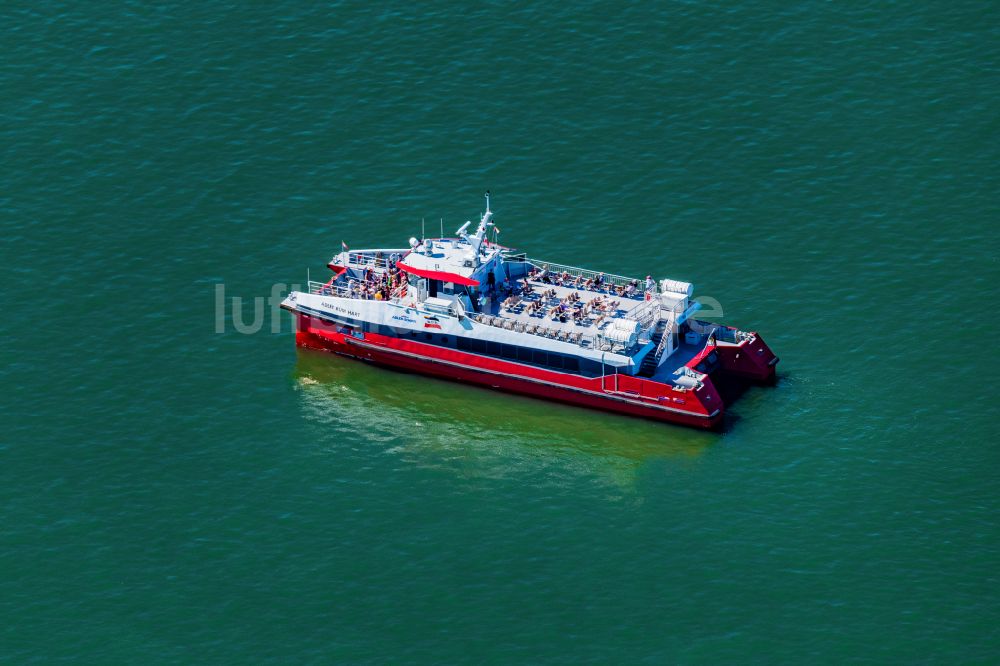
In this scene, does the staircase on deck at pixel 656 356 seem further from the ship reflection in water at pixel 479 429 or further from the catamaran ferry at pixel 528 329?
the ship reflection in water at pixel 479 429

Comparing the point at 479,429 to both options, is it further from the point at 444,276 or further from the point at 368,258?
the point at 368,258

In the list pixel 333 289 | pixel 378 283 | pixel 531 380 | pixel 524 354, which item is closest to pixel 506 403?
pixel 531 380

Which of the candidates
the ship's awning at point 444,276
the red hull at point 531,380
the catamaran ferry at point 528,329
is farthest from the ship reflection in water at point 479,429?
the ship's awning at point 444,276

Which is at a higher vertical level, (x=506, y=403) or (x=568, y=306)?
(x=568, y=306)

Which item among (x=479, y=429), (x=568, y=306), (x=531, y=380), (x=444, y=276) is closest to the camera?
(x=479, y=429)

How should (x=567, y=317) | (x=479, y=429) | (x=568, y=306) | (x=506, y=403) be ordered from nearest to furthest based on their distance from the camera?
(x=479, y=429) < (x=506, y=403) < (x=567, y=317) < (x=568, y=306)
